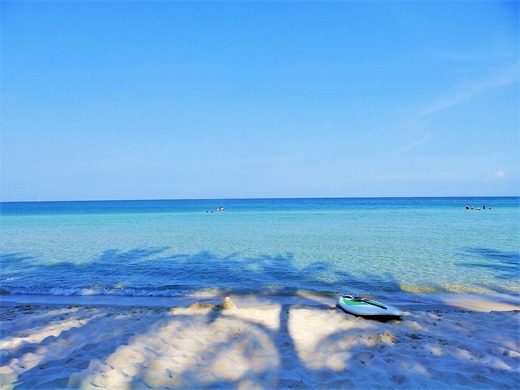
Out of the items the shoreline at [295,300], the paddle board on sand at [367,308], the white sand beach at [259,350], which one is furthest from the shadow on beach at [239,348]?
the shoreline at [295,300]

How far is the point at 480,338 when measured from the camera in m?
6.28

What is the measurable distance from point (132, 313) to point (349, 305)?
18.7ft

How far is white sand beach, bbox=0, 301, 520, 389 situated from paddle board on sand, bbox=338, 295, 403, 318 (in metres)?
0.22

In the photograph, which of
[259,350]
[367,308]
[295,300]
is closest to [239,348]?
[259,350]

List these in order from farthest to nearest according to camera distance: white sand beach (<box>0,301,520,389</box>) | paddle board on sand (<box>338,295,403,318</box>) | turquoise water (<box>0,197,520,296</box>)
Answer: turquoise water (<box>0,197,520,296</box>) → paddle board on sand (<box>338,295,403,318</box>) → white sand beach (<box>0,301,520,389</box>)

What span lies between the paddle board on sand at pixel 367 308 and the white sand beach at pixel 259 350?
0.22m

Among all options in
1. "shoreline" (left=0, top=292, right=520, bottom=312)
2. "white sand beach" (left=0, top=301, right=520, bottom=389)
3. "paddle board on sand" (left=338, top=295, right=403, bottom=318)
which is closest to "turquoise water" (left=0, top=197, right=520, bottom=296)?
"shoreline" (left=0, top=292, right=520, bottom=312)

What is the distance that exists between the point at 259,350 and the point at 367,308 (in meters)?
3.44

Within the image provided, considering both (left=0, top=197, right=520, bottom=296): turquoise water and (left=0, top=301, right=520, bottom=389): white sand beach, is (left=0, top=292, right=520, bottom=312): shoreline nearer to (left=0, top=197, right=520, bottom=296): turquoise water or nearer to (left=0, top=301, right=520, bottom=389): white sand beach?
(left=0, top=197, right=520, bottom=296): turquoise water

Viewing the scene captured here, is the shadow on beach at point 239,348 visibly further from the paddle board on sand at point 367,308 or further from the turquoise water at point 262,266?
the turquoise water at point 262,266

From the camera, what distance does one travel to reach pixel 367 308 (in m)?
7.67

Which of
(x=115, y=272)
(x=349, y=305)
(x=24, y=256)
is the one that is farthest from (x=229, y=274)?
(x=24, y=256)

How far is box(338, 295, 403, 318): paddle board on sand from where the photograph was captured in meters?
7.40

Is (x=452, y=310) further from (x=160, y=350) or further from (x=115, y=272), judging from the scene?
(x=115, y=272)
